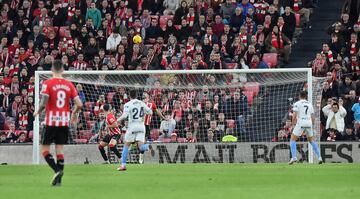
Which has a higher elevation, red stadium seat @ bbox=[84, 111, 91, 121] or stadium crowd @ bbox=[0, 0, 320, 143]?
stadium crowd @ bbox=[0, 0, 320, 143]

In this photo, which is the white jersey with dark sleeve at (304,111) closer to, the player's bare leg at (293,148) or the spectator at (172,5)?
the player's bare leg at (293,148)

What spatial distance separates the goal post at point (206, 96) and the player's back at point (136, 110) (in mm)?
4746

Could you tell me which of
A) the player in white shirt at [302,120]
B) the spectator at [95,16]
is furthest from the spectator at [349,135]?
the spectator at [95,16]

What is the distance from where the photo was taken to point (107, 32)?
37469 millimetres

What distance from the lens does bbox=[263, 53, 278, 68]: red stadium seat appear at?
114 ft

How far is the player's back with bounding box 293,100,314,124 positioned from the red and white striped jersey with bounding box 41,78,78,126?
421 inches

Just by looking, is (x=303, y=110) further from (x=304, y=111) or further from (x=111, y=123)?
(x=111, y=123)

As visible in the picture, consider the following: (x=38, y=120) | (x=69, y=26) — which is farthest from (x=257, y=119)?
(x=69, y=26)

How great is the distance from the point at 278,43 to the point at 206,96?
4136mm

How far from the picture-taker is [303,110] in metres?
29.0

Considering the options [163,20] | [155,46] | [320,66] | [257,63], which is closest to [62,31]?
[163,20]

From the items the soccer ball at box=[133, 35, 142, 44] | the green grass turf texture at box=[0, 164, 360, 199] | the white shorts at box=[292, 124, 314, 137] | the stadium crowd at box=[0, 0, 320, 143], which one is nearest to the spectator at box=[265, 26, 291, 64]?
the stadium crowd at box=[0, 0, 320, 143]

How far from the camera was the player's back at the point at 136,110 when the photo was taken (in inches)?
1052

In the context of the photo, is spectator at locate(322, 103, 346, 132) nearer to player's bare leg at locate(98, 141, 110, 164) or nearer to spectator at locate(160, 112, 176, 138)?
spectator at locate(160, 112, 176, 138)
